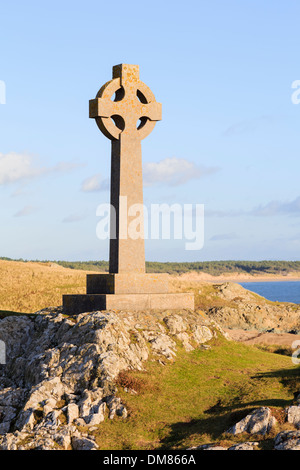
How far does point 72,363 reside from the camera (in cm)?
1554

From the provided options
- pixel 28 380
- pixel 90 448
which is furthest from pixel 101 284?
pixel 90 448

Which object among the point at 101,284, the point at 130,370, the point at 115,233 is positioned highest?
the point at 115,233

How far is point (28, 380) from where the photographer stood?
53.4 ft

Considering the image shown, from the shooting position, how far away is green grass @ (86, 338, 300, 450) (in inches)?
499

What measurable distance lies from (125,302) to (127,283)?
91cm

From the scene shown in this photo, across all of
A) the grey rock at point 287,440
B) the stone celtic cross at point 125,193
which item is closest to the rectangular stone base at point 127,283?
the stone celtic cross at point 125,193

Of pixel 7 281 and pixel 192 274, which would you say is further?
pixel 192 274

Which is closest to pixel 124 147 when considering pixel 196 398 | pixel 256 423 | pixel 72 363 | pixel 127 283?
pixel 127 283

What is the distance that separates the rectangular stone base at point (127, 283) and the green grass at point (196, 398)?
293cm

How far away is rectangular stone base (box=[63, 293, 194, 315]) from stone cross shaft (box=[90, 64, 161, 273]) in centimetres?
141

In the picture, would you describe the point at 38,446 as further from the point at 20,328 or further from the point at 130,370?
the point at 20,328

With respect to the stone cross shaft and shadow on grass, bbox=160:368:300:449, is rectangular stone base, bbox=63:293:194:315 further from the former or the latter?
shadow on grass, bbox=160:368:300:449
